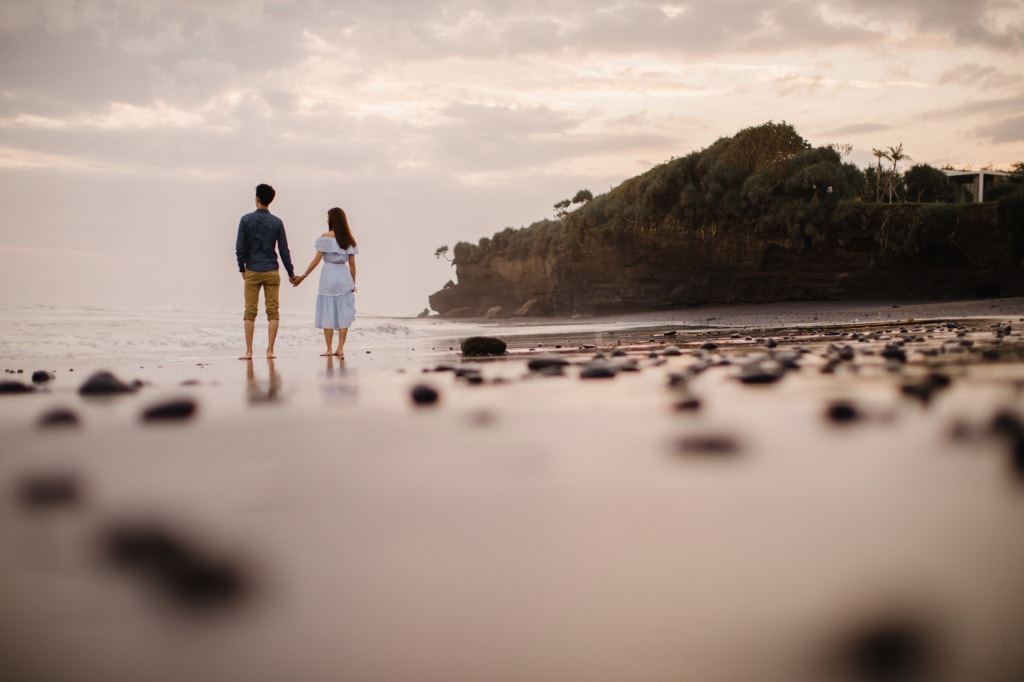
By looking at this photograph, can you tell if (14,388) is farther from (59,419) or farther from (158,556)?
(158,556)

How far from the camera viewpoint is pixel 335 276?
11586mm

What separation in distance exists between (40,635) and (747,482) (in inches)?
55.0

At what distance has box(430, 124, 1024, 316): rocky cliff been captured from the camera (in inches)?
1132

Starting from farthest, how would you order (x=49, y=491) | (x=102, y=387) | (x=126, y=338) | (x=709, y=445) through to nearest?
(x=126, y=338)
(x=102, y=387)
(x=709, y=445)
(x=49, y=491)

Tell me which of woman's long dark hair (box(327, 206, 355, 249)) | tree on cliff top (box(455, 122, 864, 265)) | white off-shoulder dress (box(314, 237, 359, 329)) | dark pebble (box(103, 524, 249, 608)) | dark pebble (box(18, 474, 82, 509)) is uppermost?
tree on cliff top (box(455, 122, 864, 265))

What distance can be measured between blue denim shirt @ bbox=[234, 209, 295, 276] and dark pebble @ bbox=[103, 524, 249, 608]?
972 centimetres

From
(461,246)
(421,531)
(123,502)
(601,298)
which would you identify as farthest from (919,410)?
(461,246)

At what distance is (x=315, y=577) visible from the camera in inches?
47.4

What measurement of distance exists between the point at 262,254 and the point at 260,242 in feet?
0.58

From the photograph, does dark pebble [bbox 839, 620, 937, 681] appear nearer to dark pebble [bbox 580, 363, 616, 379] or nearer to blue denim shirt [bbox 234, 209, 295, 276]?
dark pebble [bbox 580, 363, 616, 379]

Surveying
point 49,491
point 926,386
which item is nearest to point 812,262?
point 926,386

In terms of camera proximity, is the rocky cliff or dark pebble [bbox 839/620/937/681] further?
the rocky cliff

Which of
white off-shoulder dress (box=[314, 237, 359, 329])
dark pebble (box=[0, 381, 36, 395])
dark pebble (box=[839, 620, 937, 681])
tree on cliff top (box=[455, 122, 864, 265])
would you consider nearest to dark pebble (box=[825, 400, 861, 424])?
dark pebble (box=[839, 620, 937, 681])

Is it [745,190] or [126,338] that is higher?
[745,190]
